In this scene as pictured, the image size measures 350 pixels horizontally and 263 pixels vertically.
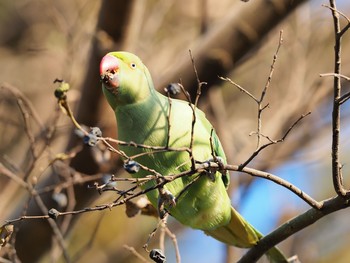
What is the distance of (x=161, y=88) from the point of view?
10.1ft

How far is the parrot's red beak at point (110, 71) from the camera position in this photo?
1.73 metres

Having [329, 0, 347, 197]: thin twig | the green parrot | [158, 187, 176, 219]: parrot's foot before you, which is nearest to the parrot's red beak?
the green parrot

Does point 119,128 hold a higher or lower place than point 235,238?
higher

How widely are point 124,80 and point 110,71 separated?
2.4 inches

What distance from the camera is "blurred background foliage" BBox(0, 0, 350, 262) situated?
2918 millimetres

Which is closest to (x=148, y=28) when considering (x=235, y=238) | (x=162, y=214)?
(x=235, y=238)

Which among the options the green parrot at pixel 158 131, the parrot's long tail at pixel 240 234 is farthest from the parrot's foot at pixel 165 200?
the parrot's long tail at pixel 240 234

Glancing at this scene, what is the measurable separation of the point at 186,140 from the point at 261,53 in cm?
216

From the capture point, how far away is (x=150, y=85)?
6.16 feet

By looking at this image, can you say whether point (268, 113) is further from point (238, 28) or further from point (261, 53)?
point (238, 28)

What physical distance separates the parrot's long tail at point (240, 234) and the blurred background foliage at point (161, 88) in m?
0.41

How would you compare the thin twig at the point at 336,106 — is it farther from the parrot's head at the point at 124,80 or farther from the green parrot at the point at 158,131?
the parrot's head at the point at 124,80

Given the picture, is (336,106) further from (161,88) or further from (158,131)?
(161,88)

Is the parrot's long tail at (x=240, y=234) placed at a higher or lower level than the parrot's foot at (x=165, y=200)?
lower
